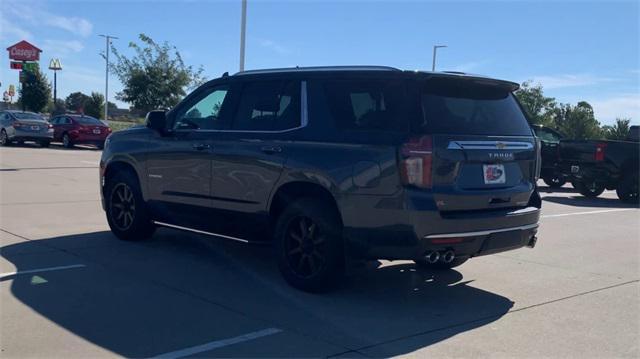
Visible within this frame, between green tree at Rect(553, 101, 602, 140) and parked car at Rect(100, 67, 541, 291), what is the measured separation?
45.3 meters

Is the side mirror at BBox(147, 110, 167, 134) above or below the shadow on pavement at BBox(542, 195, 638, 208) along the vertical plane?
above

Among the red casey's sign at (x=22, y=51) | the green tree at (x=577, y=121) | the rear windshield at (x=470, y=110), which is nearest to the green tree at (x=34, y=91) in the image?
the red casey's sign at (x=22, y=51)

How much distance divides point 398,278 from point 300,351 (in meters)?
2.50

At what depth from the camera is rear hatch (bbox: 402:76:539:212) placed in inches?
213

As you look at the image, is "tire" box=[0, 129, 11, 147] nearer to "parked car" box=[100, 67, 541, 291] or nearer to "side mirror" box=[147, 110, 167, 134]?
"side mirror" box=[147, 110, 167, 134]

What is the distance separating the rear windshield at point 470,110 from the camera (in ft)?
18.3

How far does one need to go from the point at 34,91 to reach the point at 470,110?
5583cm

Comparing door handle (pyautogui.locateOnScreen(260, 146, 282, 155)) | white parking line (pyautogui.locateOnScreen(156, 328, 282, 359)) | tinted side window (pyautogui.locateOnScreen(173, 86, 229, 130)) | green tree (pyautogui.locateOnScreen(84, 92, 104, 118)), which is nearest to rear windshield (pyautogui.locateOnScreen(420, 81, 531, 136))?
door handle (pyautogui.locateOnScreen(260, 146, 282, 155))

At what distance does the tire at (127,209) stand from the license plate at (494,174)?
13.2 ft

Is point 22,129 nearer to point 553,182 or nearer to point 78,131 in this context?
point 78,131

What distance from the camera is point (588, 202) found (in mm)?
16297

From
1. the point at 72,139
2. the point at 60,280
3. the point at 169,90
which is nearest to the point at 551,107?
the point at 169,90

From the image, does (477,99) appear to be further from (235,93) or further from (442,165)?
(235,93)

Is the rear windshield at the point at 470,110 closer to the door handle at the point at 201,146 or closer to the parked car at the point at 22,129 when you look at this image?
the door handle at the point at 201,146
